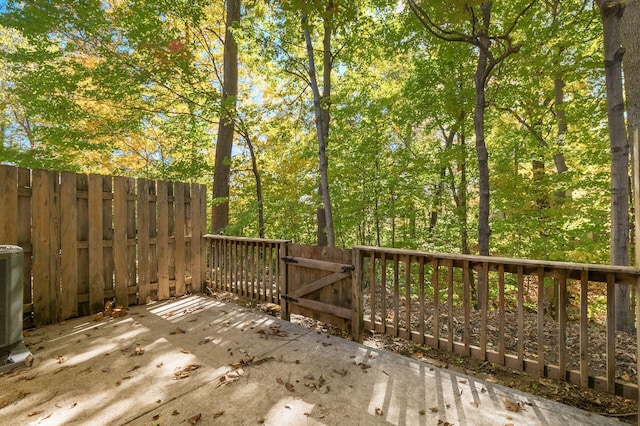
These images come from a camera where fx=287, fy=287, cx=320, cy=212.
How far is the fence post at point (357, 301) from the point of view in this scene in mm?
3178

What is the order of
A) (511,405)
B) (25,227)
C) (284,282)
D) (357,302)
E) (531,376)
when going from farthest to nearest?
(284,282) < (25,227) < (357,302) < (531,376) < (511,405)

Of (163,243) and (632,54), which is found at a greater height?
(632,54)

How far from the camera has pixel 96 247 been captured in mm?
3807

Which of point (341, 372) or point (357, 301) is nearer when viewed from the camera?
point (341, 372)

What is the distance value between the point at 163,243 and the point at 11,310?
2.02 m

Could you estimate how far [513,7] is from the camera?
18.5 feet

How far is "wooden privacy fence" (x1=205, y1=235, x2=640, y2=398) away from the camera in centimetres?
213

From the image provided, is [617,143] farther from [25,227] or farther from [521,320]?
[25,227]

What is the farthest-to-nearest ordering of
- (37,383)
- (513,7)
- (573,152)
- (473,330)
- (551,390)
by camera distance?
1. (573,152)
2. (513,7)
3. (473,330)
4. (551,390)
5. (37,383)

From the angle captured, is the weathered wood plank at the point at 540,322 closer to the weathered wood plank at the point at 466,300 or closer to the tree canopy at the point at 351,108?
the weathered wood plank at the point at 466,300

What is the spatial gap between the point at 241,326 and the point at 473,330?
11.0 ft

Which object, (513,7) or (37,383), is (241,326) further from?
(513,7)

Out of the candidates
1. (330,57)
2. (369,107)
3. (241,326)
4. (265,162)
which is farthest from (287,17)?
(241,326)

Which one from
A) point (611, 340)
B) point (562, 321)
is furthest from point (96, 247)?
point (611, 340)
